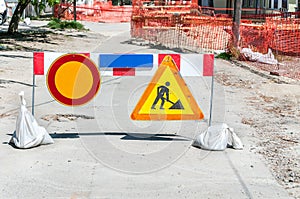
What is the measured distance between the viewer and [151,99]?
736 centimetres

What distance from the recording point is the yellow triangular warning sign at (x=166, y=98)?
24.0 feet

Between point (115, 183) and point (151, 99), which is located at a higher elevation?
point (151, 99)

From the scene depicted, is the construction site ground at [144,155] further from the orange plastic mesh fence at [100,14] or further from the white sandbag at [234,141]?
the orange plastic mesh fence at [100,14]

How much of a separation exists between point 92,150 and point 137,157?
611 millimetres

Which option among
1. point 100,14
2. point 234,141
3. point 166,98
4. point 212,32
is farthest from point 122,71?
point 100,14

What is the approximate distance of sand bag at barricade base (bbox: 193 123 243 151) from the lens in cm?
711

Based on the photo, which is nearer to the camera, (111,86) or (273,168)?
(273,168)

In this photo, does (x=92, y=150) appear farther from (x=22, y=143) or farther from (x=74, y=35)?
(x=74, y=35)

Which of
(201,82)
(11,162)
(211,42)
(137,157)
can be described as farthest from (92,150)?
(211,42)

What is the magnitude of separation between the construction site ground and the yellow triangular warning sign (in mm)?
375

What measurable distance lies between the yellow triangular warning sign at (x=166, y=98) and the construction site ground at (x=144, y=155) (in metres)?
0.37

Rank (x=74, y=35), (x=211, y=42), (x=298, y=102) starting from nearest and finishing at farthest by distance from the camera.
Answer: (x=298, y=102) < (x=211, y=42) < (x=74, y=35)

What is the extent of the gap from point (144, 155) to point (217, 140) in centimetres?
99

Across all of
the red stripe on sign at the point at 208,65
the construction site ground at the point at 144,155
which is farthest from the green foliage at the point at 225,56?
the red stripe on sign at the point at 208,65
